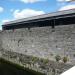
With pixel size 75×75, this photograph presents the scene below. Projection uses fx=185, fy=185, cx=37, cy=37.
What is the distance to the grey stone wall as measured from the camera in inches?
565

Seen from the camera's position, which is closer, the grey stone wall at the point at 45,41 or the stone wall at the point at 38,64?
the stone wall at the point at 38,64

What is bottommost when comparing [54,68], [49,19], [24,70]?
[24,70]

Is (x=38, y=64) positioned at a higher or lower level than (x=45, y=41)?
lower

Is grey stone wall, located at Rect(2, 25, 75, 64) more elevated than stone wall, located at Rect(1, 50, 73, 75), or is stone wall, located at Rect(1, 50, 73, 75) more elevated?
grey stone wall, located at Rect(2, 25, 75, 64)

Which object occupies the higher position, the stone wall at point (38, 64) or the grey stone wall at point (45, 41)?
the grey stone wall at point (45, 41)

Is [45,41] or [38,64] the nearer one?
[38,64]

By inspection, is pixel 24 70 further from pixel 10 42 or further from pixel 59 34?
pixel 10 42

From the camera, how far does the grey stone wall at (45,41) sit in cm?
1435

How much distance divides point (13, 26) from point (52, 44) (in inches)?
365

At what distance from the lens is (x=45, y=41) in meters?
16.8

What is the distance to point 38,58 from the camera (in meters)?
16.7

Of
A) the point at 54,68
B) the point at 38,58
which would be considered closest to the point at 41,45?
the point at 38,58

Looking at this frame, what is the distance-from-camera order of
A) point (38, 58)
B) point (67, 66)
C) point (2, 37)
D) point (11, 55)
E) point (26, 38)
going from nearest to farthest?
point (67, 66) < point (38, 58) < point (26, 38) < point (11, 55) < point (2, 37)

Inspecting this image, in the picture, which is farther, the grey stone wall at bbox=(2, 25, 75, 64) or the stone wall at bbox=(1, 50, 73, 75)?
the grey stone wall at bbox=(2, 25, 75, 64)
